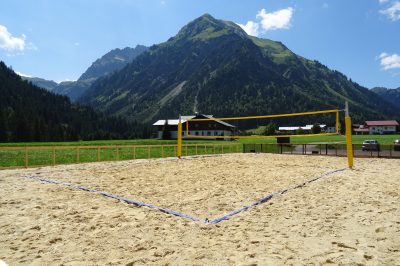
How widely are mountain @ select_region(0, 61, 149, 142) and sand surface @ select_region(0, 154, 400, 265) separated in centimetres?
7090

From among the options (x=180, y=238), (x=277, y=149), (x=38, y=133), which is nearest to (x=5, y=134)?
(x=38, y=133)

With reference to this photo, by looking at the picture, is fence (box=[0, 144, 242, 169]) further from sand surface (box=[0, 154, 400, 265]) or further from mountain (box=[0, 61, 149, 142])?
mountain (box=[0, 61, 149, 142])

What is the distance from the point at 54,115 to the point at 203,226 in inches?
4649

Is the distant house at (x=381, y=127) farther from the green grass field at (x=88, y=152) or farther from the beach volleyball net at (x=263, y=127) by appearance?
the green grass field at (x=88, y=152)

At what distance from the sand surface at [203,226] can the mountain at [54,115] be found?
7090 cm

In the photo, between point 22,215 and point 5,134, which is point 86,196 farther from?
point 5,134

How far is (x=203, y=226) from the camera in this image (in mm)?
4691

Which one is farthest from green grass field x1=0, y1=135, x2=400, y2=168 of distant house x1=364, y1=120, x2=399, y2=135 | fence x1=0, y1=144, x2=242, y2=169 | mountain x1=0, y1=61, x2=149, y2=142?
distant house x1=364, y1=120, x2=399, y2=135

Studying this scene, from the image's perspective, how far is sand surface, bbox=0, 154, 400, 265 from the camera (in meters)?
3.57

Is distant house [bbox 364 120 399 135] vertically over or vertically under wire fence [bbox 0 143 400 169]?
over

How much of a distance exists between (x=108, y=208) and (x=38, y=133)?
236 ft

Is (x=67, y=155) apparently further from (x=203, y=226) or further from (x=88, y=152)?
(x=203, y=226)

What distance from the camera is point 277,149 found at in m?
26.7

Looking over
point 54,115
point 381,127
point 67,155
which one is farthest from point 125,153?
point 381,127
